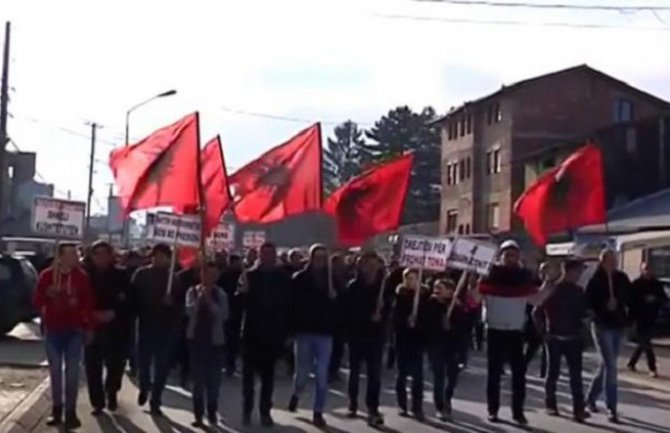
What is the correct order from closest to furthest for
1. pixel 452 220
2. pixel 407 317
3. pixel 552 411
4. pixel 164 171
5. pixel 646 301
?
pixel 407 317 → pixel 552 411 → pixel 164 171 → pixel 646 301 → pixel 452 220

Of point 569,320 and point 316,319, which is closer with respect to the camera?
point 316,319

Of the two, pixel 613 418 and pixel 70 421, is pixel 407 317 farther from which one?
pixel 70 421

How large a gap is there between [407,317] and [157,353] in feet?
8.89

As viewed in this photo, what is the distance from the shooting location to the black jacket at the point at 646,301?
24.1 m

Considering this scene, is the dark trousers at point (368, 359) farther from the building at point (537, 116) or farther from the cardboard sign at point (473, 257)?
the building at point (537, 116)

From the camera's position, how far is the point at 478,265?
57.7 feet

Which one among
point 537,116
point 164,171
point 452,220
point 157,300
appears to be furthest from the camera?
point 452,220

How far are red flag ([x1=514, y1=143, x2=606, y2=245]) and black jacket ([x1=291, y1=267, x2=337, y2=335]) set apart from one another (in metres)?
4.77

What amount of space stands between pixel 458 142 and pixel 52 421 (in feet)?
239

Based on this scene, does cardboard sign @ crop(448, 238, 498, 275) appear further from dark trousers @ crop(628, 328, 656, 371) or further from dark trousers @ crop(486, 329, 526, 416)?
dark trousers @ crop(628, 328, 656, 371)

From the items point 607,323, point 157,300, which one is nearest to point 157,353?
point 157,300

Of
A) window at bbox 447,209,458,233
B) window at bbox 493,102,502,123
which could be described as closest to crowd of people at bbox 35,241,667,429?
window at bbox 493,102,502,123

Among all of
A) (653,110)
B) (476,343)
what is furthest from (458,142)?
(476,343)

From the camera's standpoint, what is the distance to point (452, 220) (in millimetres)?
88375
